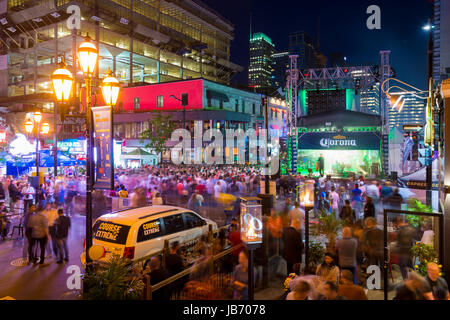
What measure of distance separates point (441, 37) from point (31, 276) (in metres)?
24.0

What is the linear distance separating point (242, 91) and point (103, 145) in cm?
4409

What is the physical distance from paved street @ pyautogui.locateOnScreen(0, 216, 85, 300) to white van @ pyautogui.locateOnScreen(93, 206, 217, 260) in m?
1.52

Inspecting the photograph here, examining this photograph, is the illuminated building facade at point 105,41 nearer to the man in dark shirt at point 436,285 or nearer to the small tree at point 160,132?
the small tree at point 160,132

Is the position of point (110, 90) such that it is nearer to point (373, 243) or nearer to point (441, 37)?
point (373, 243)

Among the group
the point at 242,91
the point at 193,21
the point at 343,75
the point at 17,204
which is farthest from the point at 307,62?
the point at 17,204

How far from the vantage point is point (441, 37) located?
19.5 m

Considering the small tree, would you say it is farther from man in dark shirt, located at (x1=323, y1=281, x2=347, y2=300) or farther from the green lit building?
man in dark shirt, located at (x1=323, y1=281, x2=347, y2=300)

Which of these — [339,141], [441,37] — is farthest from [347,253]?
[339,141]

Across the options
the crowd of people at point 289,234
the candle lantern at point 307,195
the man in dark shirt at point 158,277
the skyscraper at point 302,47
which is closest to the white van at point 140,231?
the man in dark shirt at point 158,277

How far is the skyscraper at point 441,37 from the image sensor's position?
63.2 ft

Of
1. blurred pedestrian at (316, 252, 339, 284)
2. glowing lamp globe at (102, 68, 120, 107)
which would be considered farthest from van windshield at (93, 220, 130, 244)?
blurred pedestrian at (316, 252, 339, 284)

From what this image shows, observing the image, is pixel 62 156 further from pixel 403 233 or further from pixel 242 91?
pixel 242 91

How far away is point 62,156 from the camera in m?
23.4

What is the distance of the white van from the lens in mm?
7383
